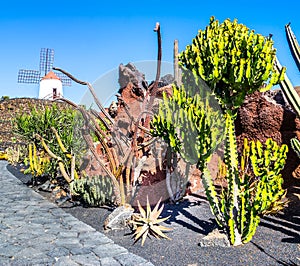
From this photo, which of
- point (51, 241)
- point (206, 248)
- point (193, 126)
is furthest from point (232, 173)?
point (51, 241)

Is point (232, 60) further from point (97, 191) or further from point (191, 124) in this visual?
point (97, 191)

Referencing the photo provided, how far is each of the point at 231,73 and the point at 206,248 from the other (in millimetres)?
1922

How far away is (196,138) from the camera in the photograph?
12.2 feet

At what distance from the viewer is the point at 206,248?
11.9 feet

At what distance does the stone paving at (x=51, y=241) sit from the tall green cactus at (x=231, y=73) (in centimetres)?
109

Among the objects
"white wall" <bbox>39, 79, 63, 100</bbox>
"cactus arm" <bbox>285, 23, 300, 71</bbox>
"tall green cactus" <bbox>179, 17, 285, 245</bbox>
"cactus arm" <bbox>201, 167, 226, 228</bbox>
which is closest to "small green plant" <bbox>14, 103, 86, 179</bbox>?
"cactus arm" <bbox>201, 167, 226, 228</bbox>

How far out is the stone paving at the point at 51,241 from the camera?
3.65m

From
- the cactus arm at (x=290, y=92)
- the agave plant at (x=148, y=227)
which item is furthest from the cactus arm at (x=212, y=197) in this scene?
the cactus arm at (x=290, y=92)

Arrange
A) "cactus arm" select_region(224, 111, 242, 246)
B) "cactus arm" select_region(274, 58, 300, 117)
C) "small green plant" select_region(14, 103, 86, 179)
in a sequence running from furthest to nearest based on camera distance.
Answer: "small green plant" select_region(14, 103, 86, 179) < "cactus arm" select_region(274, 58, 300, 117) < "cactus arm" select_region(224, 111, 242, 246)

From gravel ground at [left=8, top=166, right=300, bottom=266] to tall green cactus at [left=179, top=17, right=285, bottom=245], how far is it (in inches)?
10.4

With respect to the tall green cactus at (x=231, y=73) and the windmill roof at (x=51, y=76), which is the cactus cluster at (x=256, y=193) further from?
the windmill roof at (x=51, y=76)

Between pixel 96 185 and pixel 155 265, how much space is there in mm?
2858

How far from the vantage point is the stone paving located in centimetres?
365

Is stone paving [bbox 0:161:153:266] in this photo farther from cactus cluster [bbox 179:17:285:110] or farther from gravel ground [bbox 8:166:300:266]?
cactus cluster [bbox 179:17:285:110]
